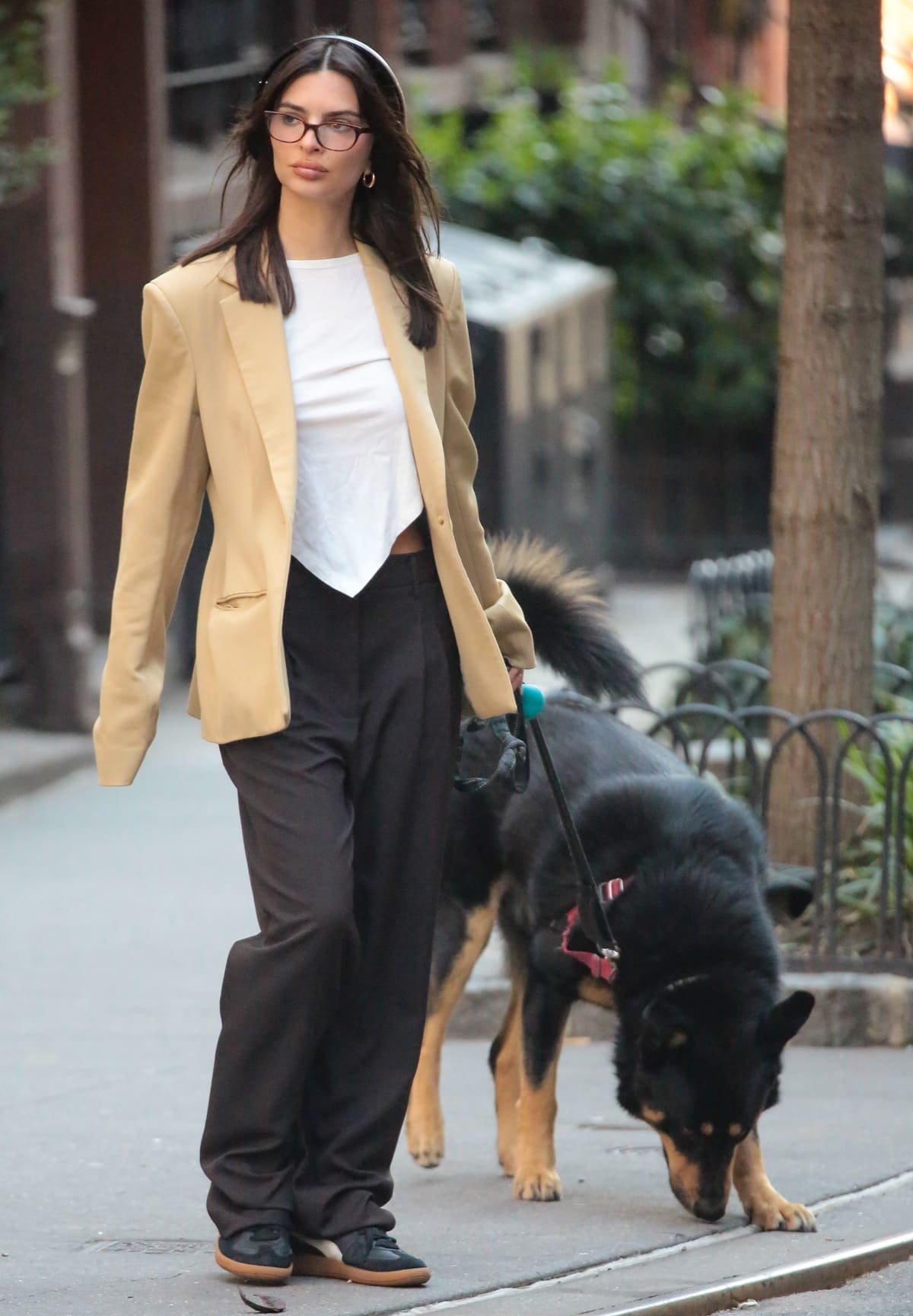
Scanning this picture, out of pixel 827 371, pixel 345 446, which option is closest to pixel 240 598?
pixel 345 446

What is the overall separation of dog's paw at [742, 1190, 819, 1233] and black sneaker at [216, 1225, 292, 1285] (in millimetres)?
1150

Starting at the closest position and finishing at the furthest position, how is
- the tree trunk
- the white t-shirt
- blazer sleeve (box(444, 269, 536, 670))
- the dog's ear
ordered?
1. the white t-shirt
2. blazer sleeve (box(444, 269, 536, 670))
3. the dog's ear
4. the tree trunk

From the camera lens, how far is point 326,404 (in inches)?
152

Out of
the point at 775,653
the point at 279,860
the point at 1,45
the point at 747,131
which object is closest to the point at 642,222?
the point at 747,131

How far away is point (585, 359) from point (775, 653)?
36.7 feet

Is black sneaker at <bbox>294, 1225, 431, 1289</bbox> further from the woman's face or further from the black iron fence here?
the black iron fence

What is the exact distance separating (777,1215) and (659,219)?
17129mm

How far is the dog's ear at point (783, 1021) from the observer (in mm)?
4352

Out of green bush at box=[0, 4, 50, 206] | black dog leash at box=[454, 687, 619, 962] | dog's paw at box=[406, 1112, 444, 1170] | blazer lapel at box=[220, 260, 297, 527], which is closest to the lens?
blazer lapel at box=[220, 260, 297, 527]

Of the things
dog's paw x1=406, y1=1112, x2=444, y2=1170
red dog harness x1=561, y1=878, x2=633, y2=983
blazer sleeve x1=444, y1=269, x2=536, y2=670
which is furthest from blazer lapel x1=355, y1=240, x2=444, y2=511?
dog's paw x1=406, y1=1112, x2=444, y2=1170

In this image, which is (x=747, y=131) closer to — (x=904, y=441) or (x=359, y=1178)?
(x=904, y=441)

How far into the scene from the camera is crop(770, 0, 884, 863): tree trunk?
702cm

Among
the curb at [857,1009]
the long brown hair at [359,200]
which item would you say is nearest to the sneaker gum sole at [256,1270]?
the long brown hair at [359,200]

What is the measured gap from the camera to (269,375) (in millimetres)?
3799
